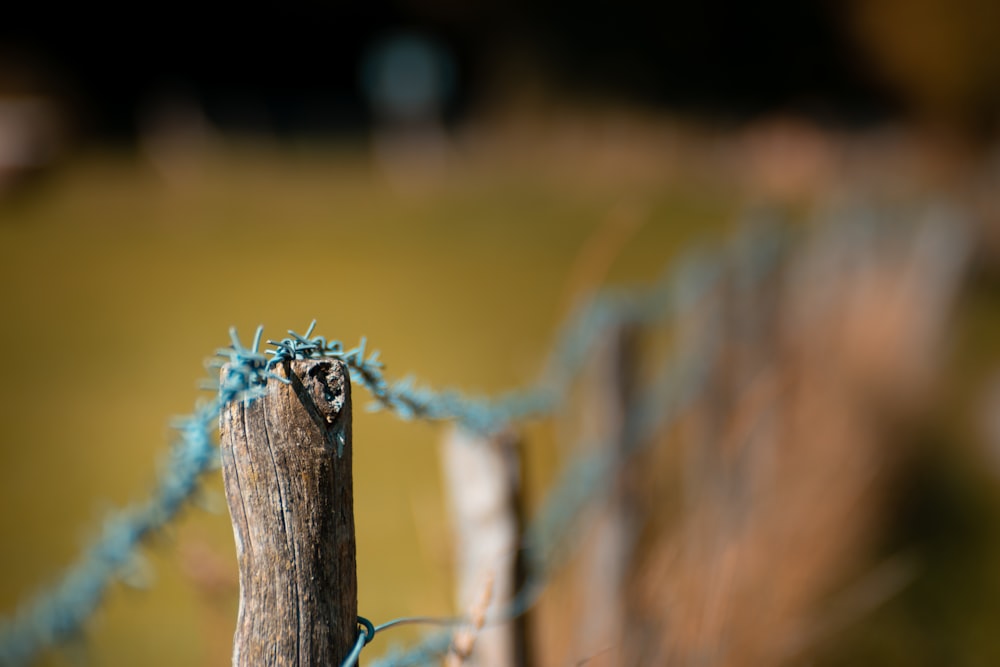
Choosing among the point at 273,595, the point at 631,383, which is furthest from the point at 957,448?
the point at 273,595

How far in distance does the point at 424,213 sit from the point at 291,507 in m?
9.33

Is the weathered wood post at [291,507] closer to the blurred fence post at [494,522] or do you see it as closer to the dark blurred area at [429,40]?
the blurred fence post at [494,522]

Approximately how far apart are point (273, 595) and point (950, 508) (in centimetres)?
368

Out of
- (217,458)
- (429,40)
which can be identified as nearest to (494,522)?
(217,458)

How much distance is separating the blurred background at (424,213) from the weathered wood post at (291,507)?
0.11 m

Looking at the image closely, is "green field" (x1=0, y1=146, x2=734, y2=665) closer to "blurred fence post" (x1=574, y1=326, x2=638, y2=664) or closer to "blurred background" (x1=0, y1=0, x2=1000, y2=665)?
"blurred background" (x1=0, y1=0, x2=1000, y2=665)

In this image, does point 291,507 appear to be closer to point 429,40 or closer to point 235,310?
point 235,310

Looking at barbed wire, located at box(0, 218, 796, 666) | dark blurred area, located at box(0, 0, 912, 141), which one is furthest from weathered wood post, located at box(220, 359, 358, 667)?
dark blurred area, located at box(0, 0, 912, 141)

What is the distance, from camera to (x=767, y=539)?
2.07 metres

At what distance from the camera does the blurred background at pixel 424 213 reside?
2.83m

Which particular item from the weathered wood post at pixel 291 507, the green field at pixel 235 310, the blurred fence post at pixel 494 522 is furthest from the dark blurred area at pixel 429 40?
the weathered wood post at pixel 291 507

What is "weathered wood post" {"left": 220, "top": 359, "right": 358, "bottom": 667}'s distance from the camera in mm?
661

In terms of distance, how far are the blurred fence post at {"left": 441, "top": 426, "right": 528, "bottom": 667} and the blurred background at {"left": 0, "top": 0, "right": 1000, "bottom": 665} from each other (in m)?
0.13

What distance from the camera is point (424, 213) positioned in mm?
9883
